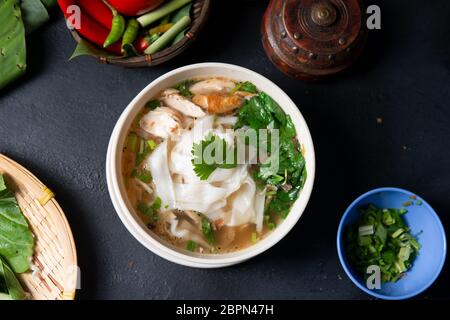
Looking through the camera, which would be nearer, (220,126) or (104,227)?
(220,126)

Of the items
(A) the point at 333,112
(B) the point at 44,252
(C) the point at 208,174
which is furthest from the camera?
(A) the point at 333,112

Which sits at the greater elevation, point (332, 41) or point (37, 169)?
point (332, 41)

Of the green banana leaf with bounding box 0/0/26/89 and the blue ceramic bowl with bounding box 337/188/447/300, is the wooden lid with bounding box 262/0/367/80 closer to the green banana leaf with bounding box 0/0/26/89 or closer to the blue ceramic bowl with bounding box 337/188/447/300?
the blue ceramic bowl with bounding box 337/188/447/300

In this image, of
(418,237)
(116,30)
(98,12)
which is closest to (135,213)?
(116,30)

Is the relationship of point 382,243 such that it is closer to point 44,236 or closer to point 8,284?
point 44,236

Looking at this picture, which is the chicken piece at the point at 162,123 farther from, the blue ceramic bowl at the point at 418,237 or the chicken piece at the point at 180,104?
the blue ceramic bowl at the point at 418,237

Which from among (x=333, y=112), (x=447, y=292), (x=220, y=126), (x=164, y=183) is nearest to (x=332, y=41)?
(x=333, y=112)

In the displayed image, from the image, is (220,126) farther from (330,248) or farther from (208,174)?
(330,248)
